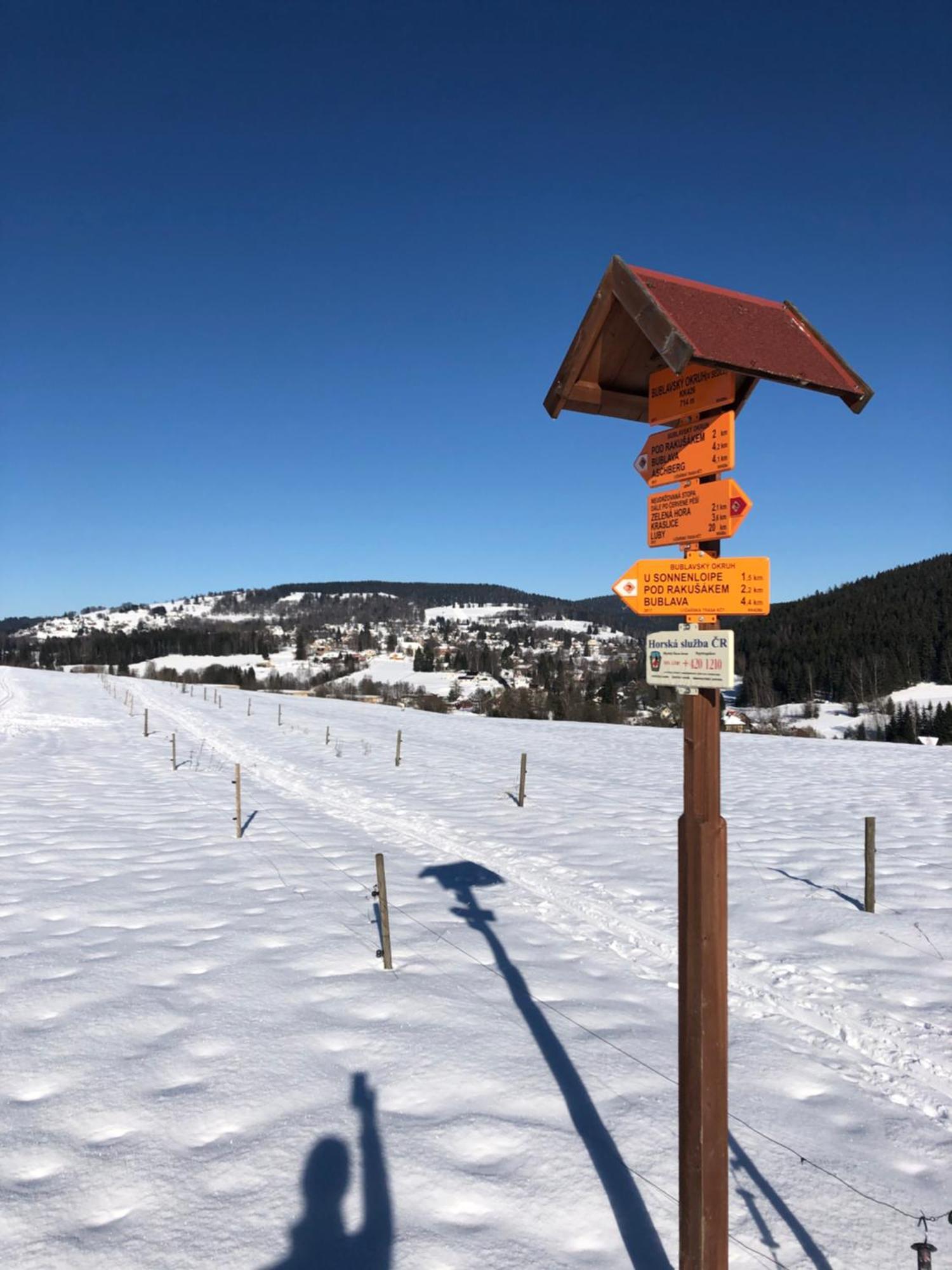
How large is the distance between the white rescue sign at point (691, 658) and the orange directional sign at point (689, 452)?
704 mm

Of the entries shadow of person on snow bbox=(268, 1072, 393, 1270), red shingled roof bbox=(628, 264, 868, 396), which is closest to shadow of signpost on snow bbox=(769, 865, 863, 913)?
shadow of person on snow bbox=(268, 1072, 393, 1270)

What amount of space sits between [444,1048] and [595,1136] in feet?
4.35

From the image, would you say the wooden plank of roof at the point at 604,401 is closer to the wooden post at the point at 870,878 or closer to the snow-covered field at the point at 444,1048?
the snow-covered field at the point at 444,1048

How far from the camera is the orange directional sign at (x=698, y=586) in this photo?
288cm

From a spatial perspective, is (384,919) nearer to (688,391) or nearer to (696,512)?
(696,512)

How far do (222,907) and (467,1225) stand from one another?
17.8 feet

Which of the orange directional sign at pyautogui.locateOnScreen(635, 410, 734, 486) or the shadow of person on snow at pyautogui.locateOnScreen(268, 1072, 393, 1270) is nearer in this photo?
the orange directional sign at pyautogui.locateOnScreen(635, 410, 734, 486)

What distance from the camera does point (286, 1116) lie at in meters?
4.39

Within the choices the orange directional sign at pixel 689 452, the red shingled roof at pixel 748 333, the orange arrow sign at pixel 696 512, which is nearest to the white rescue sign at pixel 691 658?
the orange arrow sign at pixel 696 512

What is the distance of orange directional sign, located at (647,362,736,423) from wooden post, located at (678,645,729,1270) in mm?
1279

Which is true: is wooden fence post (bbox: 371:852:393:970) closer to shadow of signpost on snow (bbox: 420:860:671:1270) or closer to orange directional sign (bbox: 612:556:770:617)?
shadow of signpost on snow (bbox: 420:860:671:1270)

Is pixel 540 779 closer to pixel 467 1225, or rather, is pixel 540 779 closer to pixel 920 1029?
pixel 920 1029

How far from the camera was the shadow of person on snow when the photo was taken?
339cm

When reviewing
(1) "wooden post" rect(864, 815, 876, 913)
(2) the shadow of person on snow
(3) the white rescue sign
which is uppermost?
(3) the white rescue sign
